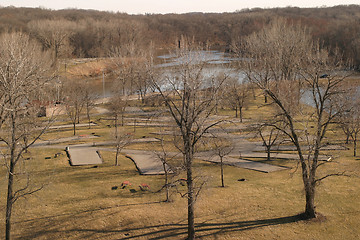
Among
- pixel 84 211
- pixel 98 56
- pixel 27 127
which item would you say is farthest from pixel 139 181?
pixel 98 56

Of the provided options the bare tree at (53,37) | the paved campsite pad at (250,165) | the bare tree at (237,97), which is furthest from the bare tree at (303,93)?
the bare tree at (53,37)

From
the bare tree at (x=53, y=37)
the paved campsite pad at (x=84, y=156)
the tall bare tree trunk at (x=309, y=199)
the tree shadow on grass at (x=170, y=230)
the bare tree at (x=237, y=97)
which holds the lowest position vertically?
the paved campsite pad at (x=84, y=156)

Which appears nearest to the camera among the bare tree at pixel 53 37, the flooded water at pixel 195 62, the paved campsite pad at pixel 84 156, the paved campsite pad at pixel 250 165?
the flooded water at pixel 195 62

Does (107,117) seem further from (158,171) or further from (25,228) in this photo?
(25,228)

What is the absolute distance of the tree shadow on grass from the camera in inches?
620

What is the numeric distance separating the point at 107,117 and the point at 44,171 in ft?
76.4

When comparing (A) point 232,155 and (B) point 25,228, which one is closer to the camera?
(B) point 25,228

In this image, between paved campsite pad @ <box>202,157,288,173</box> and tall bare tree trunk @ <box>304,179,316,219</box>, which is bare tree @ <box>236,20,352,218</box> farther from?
paved campsite pad @ <box>202,157,288,173</box>

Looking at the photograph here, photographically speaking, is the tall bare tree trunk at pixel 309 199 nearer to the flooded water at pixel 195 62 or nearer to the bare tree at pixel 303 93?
the bare tree at pixel 303 93

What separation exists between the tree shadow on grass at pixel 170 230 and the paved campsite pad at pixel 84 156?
38.1 ft

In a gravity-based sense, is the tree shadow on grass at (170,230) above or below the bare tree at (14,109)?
below

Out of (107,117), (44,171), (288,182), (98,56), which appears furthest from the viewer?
(98,56)

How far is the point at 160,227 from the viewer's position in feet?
54.3

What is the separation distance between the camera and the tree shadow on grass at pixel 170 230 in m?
15.8
